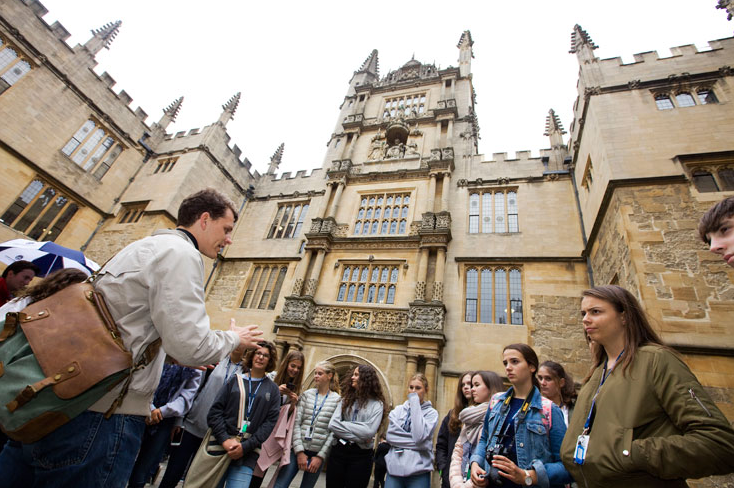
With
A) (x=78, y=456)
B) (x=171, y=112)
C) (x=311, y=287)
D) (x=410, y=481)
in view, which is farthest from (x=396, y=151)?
(x=78, y=456)

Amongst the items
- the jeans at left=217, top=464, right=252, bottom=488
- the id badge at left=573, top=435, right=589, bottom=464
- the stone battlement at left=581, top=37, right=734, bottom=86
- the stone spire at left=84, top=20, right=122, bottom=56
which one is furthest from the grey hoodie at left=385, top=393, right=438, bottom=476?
the stone spire at left=84, top=20, right=122, bottom=56

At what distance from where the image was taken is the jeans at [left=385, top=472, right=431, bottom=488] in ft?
12.4

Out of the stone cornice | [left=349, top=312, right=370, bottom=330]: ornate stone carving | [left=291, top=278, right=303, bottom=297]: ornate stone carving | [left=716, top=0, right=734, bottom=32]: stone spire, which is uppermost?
[left=716, top=0, right=734, bottom=32]: stone spire

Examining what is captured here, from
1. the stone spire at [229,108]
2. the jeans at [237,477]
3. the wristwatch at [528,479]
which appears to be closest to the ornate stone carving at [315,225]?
the stone spire at [229,108]

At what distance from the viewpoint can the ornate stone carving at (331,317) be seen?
36.7 ft

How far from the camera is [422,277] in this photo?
11070mm

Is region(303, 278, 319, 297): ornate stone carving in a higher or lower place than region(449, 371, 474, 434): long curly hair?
higher

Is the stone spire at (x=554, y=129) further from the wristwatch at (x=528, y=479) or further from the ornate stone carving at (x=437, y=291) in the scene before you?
the wristwatch at (x=528, y=479)

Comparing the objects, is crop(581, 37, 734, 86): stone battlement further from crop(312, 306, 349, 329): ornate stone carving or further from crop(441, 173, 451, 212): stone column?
crop(312, 306, 349, 329): ornate stone carving

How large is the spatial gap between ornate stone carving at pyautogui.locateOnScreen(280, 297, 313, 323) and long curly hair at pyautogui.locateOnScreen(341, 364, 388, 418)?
691 centimetres

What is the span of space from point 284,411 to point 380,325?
6.77 metres

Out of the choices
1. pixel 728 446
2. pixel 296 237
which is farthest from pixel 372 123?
pixel 728 446

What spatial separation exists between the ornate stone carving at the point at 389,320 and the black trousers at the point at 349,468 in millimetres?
6476

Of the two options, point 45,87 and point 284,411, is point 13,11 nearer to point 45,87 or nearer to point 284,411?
point 45,87
